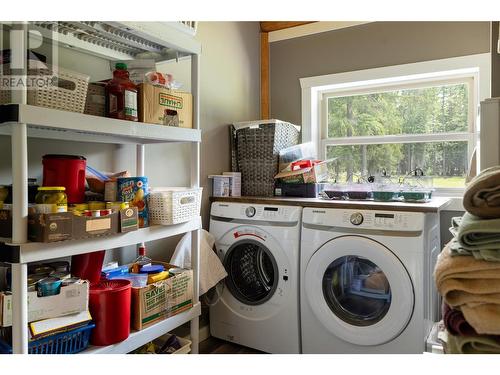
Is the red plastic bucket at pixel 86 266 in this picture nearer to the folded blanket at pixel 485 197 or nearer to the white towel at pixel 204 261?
the white towel at pixel 204 261

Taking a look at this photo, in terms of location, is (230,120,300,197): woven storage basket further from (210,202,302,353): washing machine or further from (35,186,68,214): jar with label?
(35,186,68,214): jar with label

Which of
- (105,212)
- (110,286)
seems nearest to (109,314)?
(110,286)

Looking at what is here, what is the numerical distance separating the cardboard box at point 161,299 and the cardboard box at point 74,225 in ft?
1.07

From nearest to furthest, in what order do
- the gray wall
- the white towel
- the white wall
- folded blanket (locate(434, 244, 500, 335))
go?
folded blanket (locate(434, 244, 500, 335)) < the white wall < the white towel < the gray wall

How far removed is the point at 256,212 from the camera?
2.25m

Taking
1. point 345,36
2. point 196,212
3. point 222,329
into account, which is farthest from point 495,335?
point 345,36

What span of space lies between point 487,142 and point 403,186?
1.42 metres

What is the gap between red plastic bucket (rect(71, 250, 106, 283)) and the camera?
1523mm

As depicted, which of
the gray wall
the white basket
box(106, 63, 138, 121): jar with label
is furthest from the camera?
the gray wall

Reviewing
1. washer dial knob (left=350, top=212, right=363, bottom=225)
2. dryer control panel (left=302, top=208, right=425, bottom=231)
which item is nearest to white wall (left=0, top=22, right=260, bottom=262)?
dryer control panel (left=302, top=208, right=425, bottom=231)

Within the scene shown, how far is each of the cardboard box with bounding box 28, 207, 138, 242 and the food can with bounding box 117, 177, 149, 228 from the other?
9 centimetres

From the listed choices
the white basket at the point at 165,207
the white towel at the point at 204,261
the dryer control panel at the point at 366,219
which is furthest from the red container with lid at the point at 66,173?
the dryer control panel at the point at 366,219
